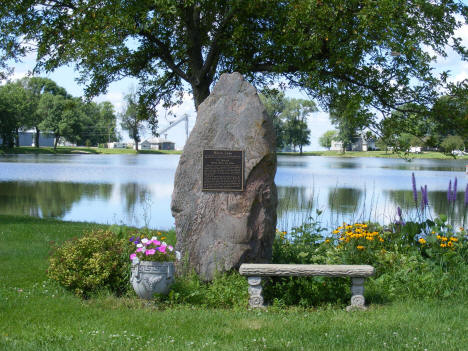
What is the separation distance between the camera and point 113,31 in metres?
10.4

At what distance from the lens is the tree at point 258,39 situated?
32.6 ft

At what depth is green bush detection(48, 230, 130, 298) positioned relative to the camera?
678 cm

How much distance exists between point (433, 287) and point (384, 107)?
18.7 feet

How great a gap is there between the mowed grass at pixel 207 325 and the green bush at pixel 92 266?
224 millimetres

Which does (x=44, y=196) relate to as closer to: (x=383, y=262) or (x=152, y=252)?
(x=152, y=252)

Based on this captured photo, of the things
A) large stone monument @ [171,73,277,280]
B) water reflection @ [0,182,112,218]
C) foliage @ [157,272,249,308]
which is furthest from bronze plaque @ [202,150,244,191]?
water reflection @ [0,182,112,218]

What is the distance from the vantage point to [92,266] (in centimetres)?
676

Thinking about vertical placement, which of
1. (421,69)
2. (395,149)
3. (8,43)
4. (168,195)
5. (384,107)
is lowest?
(168,195)

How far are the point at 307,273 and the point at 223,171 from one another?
1.96 meters

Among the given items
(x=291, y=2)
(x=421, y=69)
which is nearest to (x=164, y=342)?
(x=291, y=2)

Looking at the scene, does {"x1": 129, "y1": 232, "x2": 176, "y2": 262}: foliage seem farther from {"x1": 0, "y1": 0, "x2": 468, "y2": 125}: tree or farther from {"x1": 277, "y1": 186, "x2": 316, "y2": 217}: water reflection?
{"x1": 277, "y1": 186, "x2": 316, "y2": 217}: water reflection

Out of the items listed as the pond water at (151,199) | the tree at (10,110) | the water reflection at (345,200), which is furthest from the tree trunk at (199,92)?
the tree at (10,110)

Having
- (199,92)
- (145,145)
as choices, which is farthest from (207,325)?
(145,145)

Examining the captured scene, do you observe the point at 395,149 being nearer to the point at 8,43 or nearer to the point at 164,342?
the point at 164,342
